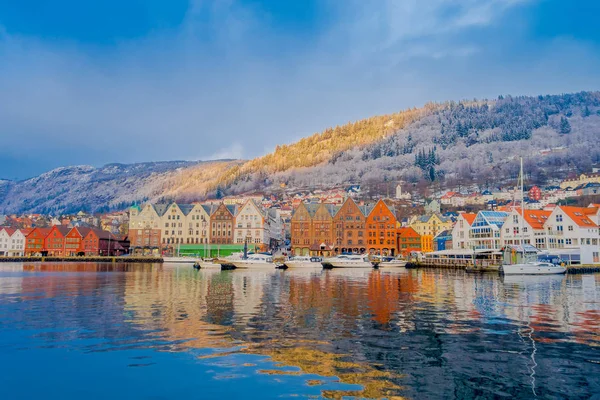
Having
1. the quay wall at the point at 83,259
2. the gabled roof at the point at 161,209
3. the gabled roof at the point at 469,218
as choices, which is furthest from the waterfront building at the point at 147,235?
the gabled roof at the point at 469,218

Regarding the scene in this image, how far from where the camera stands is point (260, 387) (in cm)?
1161

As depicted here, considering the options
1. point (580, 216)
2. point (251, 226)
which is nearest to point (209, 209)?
point (251, 226)

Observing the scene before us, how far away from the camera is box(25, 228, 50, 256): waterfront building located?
13012 cm

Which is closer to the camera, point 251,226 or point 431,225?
point 251,226

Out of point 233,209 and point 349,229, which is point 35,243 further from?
point 349,229

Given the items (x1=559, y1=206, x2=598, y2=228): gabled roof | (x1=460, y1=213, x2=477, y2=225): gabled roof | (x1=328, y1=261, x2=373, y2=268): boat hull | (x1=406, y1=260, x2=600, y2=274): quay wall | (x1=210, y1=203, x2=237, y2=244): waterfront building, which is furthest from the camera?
(x1=210, y1=203, x2=237, y2=244): waterfront building

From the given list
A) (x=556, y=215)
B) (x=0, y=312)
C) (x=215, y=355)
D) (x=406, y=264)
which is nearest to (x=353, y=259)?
(x=406, y=264)

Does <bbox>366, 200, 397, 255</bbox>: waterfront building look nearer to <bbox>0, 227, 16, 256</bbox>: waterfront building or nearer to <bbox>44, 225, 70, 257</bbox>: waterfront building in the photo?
<bbox>44, 225, 70, 257</bbox>: waterfront building

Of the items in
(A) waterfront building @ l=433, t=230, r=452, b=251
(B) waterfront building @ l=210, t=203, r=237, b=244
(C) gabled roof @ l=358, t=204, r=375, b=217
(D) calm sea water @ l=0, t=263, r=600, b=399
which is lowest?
(D) calm sea water @ l=0, t=263, r=600, b=399

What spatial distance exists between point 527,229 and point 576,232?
842 centimetres

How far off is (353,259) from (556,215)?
38.1 m

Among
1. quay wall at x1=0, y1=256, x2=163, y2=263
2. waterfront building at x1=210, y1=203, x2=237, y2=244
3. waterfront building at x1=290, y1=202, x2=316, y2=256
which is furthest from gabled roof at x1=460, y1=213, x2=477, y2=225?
quay wall at x1=0, y1=256, x2=163, y2=263

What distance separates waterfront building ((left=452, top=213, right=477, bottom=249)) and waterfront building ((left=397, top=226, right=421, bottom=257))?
54.2 feet

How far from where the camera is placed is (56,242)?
421 ft
